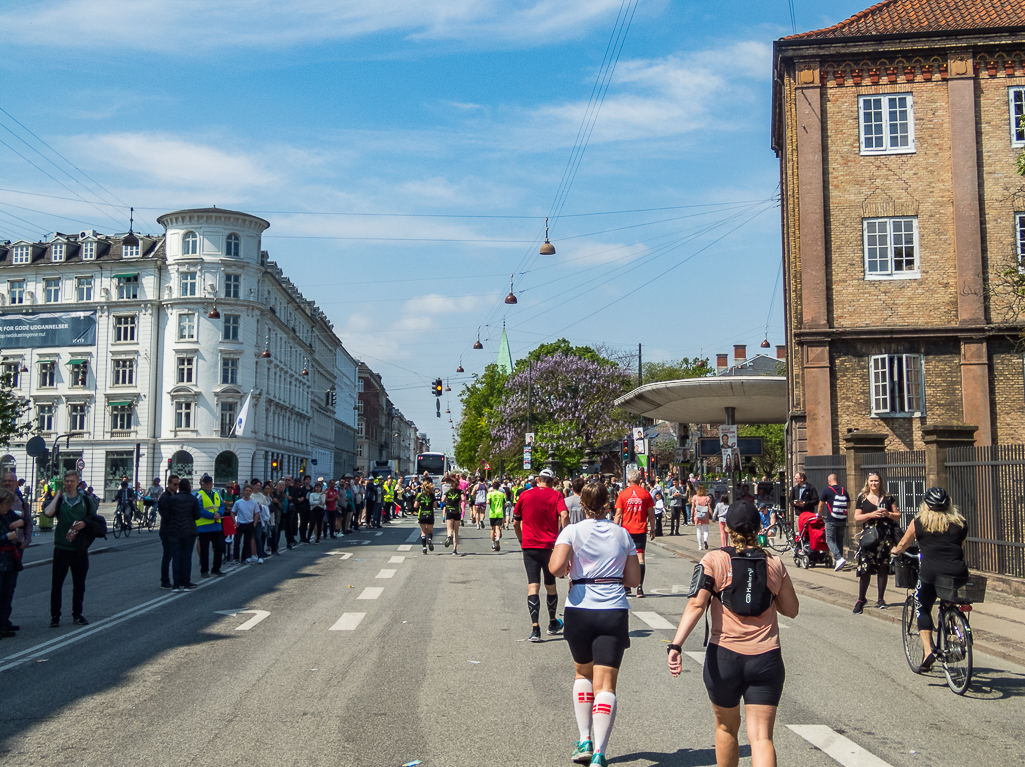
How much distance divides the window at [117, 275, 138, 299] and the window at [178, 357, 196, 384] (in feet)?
21.3

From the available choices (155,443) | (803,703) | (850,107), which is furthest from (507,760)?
(155,443)

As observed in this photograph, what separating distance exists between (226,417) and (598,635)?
65.6 m

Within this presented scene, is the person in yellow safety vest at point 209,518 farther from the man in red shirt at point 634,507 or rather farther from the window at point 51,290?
the window at point 51,290

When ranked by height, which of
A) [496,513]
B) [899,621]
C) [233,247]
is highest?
[233,247]

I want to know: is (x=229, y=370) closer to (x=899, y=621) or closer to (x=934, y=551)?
(x=899, y=621)

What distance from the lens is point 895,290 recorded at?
2758 cm

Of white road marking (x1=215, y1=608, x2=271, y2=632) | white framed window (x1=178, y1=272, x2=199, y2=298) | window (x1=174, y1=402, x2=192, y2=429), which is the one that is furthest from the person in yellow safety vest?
white framed window (x1=178, y1=272, x2=199, y2=298)

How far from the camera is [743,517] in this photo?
16.7 ft

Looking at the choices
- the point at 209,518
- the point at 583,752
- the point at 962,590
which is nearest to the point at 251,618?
the point at 209,518

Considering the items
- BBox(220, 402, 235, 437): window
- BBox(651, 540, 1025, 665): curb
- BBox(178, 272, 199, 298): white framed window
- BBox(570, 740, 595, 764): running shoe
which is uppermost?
BBox(178, 272, 199, 298): white framed window

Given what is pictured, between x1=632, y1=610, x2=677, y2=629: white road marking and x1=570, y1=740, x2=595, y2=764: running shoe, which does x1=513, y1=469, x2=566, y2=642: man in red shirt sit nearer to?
x1=632, y1=610, x2=677, y2=629: white road marking

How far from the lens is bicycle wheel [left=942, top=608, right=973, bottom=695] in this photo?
320 inches

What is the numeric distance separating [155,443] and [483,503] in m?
37.5

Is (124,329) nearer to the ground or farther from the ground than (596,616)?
farther from the ground
